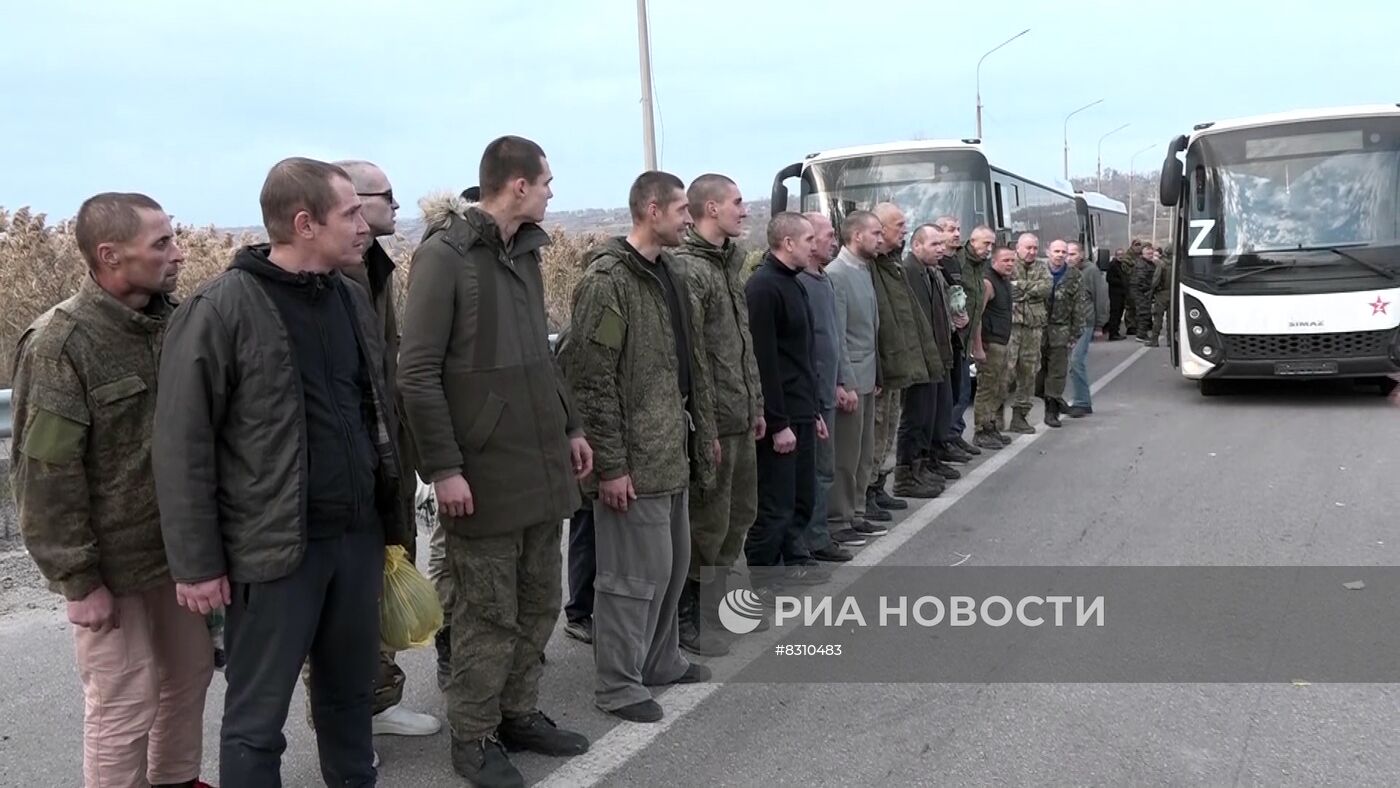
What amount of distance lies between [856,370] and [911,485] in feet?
5.05

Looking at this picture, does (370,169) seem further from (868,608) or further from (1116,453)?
(1116,453)

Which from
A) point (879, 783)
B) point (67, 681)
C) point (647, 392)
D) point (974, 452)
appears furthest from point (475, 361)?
point (974, 452)

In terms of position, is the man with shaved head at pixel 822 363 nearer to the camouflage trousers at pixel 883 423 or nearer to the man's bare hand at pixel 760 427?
the man's bare hand at pixel 760 427

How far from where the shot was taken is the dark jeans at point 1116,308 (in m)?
21.8

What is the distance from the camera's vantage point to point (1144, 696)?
4277 mm

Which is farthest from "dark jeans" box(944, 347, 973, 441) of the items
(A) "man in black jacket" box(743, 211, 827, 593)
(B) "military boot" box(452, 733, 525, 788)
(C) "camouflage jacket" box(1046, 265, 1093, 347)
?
(B) "military boot" box(452, 733, 525, 788)

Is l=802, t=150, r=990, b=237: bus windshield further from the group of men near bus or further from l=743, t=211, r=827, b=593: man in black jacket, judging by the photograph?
the group of men near bus

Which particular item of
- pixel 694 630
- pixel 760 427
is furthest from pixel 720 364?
pixel 694 630

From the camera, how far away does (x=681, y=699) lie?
14.4 ft

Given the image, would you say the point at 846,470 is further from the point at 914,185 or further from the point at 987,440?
the point at 914,185

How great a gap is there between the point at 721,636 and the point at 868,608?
80cm

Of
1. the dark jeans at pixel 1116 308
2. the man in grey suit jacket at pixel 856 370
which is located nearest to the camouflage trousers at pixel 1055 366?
the man in grey suit jacket at pixel 856 370

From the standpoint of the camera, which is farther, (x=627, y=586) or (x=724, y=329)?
(x=724, y=329)

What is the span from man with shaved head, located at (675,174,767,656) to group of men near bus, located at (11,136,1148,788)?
14 mm
